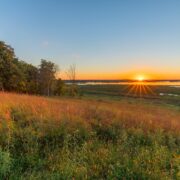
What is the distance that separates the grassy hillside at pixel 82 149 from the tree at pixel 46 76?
135 ft

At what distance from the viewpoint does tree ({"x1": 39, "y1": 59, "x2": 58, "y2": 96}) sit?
4904 cm

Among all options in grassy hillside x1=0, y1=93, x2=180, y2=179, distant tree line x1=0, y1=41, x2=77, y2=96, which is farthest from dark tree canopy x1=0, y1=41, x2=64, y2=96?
grassy hillside x1=0, y1=93, x2=180, y2=179

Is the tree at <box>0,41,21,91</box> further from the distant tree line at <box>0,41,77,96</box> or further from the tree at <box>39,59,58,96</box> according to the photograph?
the tree at <box>39,59,58,96</box>

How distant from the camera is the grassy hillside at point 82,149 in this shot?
15.1ft

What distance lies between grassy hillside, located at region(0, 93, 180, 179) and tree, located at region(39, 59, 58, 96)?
41.1 m

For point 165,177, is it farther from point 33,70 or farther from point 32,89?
point 33,70

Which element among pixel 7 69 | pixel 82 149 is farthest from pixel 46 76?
pixel 82 149

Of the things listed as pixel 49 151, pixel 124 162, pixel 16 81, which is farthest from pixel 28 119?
pixel 16 81

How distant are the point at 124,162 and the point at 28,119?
12.1 feet

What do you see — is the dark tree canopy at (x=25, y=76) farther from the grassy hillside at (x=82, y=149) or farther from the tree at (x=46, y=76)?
the grassy hillside at (x=82, y=149)

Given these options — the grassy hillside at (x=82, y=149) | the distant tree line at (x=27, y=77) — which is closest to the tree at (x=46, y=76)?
the distant tree line at (x=27, y=77)

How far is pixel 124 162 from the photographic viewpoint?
506 centimetres

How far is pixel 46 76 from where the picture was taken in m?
50.1

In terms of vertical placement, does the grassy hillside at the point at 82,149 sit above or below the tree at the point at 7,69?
below
